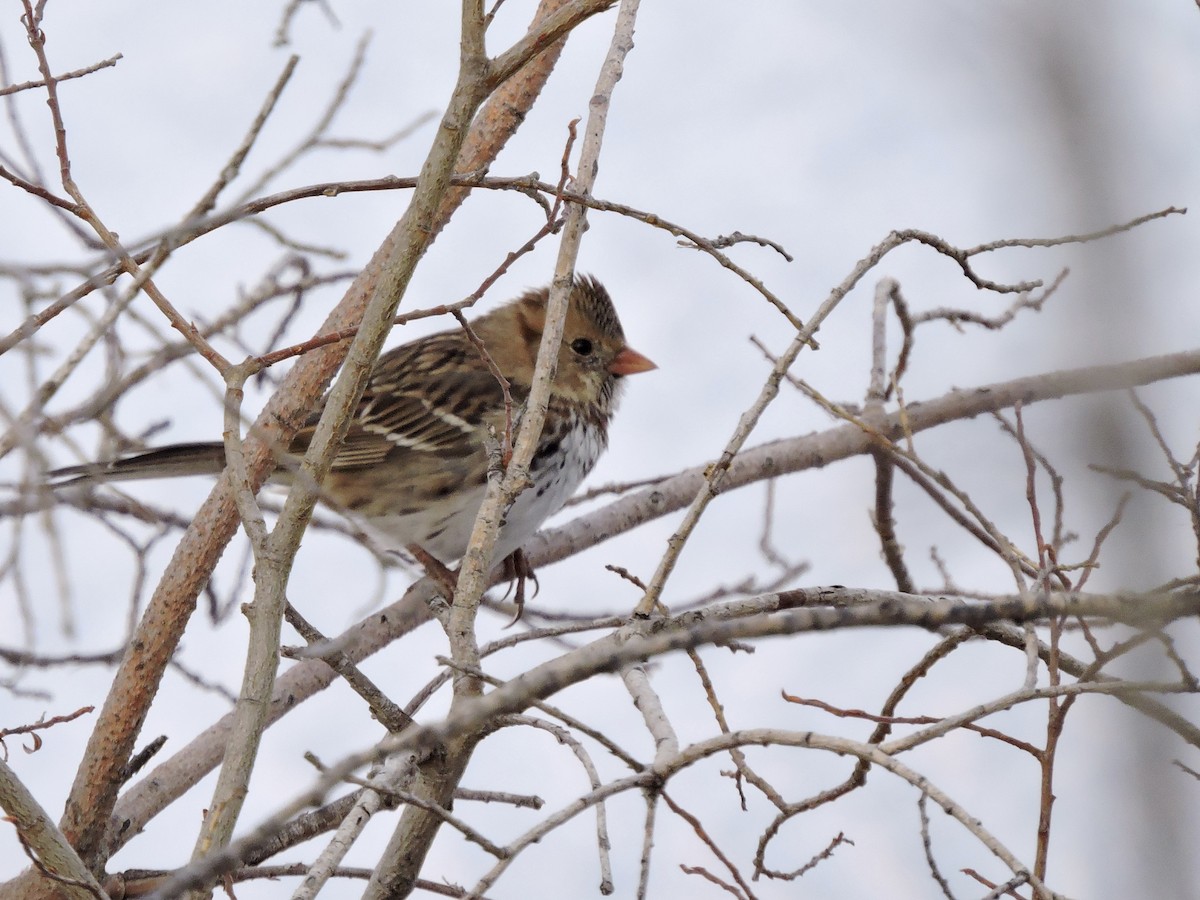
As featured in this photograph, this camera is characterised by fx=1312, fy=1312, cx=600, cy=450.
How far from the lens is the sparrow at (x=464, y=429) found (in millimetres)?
3951

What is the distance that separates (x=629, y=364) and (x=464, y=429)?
0.64m

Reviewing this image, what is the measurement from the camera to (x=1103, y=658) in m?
1.85

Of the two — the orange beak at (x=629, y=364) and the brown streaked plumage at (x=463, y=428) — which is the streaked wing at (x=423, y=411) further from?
the orange beak at (x=629, y=364)

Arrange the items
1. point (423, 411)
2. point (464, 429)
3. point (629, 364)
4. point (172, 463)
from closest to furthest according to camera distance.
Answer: point (172, 463), point (464, 429), point (423, 411), point (629, 364)

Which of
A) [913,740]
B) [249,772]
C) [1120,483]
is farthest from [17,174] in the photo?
[1120,483]

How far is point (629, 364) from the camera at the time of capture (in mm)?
4402

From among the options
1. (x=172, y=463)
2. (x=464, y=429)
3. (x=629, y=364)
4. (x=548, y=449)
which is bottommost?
(x=172, y=463)

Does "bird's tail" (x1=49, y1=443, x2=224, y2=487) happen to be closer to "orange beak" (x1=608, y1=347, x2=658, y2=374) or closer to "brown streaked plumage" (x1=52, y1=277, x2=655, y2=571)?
"brown streaked plumage" (x1=52, y1=277, x2=655, y2=571)

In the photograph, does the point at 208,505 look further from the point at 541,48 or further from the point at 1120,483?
the point at 1120,483

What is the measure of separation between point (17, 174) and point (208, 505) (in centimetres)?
78

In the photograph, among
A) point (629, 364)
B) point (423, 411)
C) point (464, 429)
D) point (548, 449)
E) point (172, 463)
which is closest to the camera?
point (172, 463)

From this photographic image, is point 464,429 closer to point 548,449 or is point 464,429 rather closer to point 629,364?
point 548,449

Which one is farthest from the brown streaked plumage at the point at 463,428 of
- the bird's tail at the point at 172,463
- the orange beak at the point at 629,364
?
the bird's tail at the point at 172,463

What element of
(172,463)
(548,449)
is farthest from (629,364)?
(172,463)
